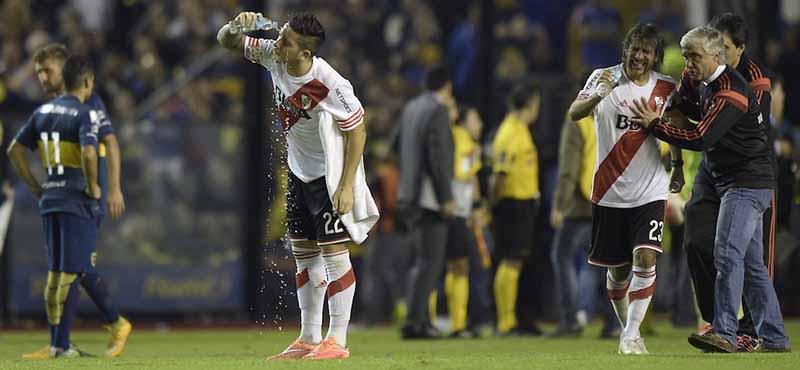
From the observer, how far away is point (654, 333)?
43.4ft

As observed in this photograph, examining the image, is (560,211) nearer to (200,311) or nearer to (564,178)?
(564,178)

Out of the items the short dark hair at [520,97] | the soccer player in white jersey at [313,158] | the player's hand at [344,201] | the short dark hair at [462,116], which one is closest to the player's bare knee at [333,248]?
the soccer player in white jersey at [313,158]

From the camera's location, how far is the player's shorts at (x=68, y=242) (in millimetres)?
10422

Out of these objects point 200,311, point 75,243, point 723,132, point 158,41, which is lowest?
point 200,311

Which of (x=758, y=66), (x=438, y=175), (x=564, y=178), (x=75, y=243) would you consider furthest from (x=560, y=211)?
(x=75, y=243)

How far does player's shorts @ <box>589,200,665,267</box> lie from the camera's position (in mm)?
9242

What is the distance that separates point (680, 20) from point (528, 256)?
21.6ft

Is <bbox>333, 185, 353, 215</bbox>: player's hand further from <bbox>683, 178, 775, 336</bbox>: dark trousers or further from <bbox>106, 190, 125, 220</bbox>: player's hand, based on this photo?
<bbox>106, 190, 125, 220</bbox>: player's hand

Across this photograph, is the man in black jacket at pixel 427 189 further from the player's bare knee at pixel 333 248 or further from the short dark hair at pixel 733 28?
the player's bare knee at pixel 333 248

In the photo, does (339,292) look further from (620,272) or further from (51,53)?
(51,53)

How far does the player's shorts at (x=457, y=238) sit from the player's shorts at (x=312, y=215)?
4310 millimetres

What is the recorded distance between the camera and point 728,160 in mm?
9266

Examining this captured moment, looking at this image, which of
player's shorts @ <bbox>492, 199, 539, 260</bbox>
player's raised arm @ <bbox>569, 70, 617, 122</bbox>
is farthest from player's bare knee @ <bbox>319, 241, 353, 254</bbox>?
player's shorts @ <bbox>492, 199, 539, 260</bbox>

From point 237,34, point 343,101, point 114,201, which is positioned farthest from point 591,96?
point 114,201
